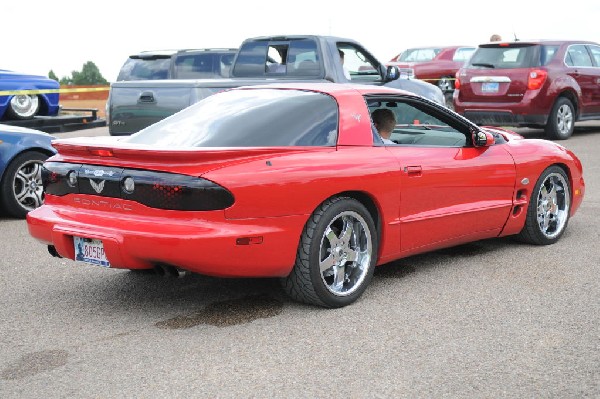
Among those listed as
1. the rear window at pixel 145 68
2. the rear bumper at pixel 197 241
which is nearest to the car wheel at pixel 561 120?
the rear window at pixel 145 68

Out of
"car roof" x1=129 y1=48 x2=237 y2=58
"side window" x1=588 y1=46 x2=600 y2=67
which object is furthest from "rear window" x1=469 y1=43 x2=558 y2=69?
"car roof" x1=129 y1=48 x2=237 y2=58

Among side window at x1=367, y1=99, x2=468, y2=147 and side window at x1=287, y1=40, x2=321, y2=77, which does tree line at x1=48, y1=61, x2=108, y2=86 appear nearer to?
side window at x1=287, y1=40, x2=321, y2=77

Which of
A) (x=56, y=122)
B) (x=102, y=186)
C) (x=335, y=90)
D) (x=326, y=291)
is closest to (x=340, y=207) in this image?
(x=326, y=291)

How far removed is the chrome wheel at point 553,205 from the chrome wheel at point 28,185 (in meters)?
4.92

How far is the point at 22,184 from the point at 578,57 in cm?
1112

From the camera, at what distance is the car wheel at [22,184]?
905 cm

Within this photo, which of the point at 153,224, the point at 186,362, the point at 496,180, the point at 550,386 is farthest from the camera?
the point at 496,180

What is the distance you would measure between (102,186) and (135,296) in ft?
2.98

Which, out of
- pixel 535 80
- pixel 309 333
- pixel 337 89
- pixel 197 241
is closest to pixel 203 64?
pixel 535 80

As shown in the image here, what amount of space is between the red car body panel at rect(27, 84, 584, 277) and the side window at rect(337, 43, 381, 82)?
20.2 ft

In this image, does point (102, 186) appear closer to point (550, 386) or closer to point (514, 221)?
point (550, 386)

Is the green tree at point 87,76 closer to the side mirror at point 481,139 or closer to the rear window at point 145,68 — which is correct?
the rear window at point 145,68

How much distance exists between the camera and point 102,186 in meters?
5.29

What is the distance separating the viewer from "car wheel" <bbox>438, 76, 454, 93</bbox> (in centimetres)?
2442
